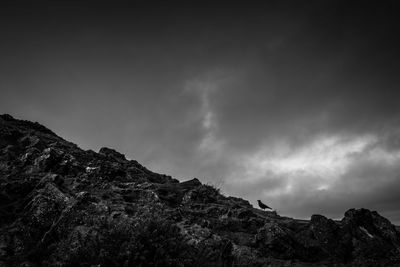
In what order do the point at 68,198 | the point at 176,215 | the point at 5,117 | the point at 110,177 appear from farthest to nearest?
1. the point at 5,117
2. the point at 110,177
3. the point at 176,215
4. the point at 68,198

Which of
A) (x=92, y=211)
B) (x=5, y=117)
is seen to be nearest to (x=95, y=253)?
(x=92, y=211)

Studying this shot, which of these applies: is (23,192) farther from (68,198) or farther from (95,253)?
(95,253)

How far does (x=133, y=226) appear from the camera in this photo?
10633 mm

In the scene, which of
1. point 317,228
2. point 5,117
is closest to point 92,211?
point 317,228

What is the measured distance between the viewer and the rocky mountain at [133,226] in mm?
9984

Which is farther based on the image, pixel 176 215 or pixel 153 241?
pixel 176 215

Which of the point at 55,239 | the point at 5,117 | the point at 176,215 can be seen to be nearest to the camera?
the point at 55,239

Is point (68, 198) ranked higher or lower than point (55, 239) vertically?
higher

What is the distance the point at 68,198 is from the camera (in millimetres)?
15320

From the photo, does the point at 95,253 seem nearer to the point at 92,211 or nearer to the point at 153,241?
the point at 153,241

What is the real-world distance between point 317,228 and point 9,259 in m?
17.5

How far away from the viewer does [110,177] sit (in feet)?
69.6

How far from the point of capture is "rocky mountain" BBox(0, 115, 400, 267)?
998cm

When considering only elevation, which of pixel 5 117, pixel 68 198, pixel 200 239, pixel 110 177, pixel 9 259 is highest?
pixel 5 117
